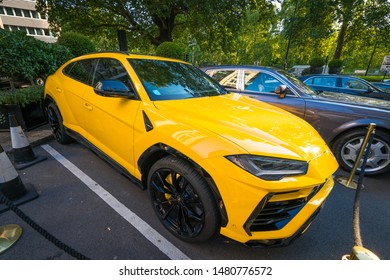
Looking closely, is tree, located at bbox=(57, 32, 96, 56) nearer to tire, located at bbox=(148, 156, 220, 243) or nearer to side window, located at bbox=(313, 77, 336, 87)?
tire, located at bbox=(148, 156, 220, 243)

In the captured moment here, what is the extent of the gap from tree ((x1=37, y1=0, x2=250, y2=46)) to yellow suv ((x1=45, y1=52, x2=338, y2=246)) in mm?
9659

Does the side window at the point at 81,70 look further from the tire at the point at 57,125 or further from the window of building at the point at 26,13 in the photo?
the window of building at the point at 26,13

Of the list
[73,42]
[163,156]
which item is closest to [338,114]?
[163,156]

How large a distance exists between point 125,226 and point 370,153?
367cm

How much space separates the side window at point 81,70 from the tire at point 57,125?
2.27 feet

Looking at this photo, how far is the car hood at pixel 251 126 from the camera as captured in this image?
4.98ft

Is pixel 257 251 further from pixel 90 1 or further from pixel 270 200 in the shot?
pixel 90 1

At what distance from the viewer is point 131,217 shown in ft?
7.20

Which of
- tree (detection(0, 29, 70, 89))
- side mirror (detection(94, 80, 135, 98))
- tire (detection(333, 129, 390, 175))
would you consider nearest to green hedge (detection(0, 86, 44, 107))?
A: tree (detection(0, 29, 70, 89))

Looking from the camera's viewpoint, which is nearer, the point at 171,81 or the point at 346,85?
the point at 171,81

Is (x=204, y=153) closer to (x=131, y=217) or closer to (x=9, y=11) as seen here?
(x=131, y=217)

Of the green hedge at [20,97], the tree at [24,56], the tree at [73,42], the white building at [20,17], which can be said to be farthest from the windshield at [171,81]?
the white building at [20,17]

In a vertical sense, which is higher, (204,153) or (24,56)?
(24,56)
